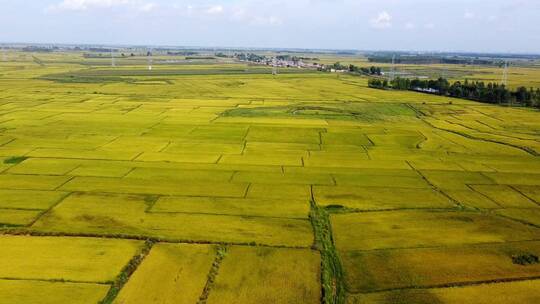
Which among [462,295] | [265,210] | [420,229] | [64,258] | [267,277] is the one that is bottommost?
[462,295]

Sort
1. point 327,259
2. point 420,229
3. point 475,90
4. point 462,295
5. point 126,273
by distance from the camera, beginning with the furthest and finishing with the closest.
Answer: point 475,90 → point 420,229 → point 327,259 → point 126,273 → point 462,295

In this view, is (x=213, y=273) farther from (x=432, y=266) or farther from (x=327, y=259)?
(x=432, y=266)

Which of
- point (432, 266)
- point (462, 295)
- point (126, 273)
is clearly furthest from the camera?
point (432, 266)

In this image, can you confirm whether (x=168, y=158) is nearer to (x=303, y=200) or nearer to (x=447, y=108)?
(x=303, y=200)

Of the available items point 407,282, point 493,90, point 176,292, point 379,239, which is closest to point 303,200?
point 379,239

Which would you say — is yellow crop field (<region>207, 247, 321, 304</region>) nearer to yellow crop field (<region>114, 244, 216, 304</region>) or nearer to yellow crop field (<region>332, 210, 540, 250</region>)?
yellow crop field (<region>114, 244, 216, 304</region>)

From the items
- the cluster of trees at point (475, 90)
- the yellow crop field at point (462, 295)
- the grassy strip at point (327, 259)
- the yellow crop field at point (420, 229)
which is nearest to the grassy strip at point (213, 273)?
the grassy strip at point (327, 259)

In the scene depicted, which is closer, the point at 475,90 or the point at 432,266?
the point at 432,266

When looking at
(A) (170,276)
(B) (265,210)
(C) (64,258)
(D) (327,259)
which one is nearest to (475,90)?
(B) (265,210)
